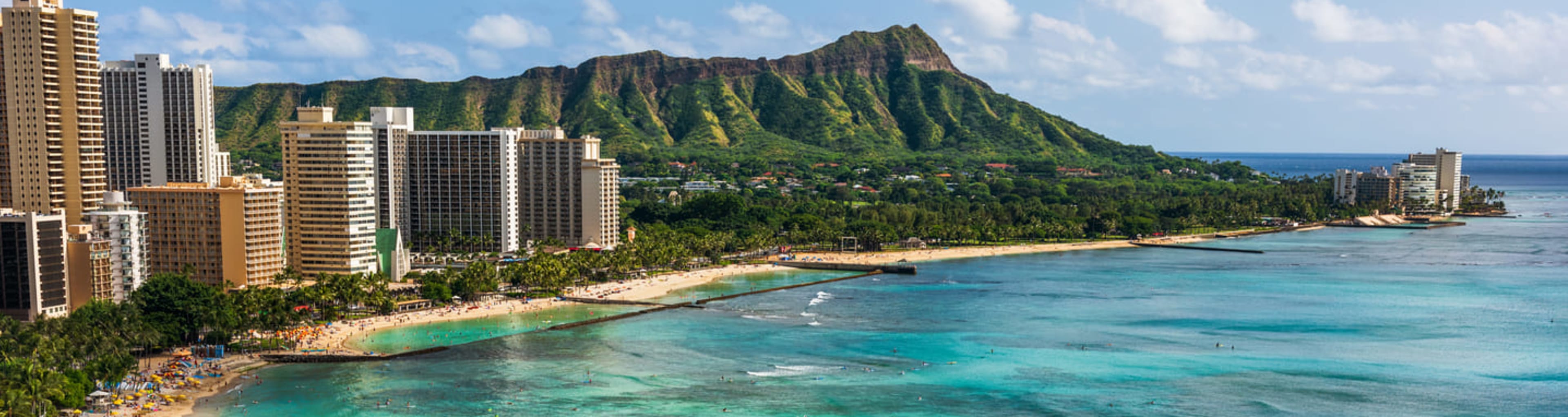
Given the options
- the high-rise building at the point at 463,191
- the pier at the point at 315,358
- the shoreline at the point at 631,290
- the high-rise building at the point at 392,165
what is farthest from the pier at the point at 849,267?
the pier at the point at 315,358

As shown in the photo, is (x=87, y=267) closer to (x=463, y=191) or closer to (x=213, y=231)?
(x=213, y=231)

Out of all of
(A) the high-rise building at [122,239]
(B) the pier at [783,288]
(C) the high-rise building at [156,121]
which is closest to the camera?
(A) the high-rise building at [122,239]

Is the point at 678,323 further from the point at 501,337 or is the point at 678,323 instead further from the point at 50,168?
the point at 50,168

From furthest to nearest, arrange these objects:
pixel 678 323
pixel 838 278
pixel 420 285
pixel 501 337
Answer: pixel 838 278
pixel 420 285
pixel 678 323
pixel 501 337

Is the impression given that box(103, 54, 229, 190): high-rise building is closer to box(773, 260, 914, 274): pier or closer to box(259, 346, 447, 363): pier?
box(259, 346, 447, 363): pier

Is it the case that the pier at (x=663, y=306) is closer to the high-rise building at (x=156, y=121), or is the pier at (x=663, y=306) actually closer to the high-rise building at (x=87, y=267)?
the high-rise building at (x=87, y=267)

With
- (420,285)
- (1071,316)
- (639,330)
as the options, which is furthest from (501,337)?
(1071,316)
